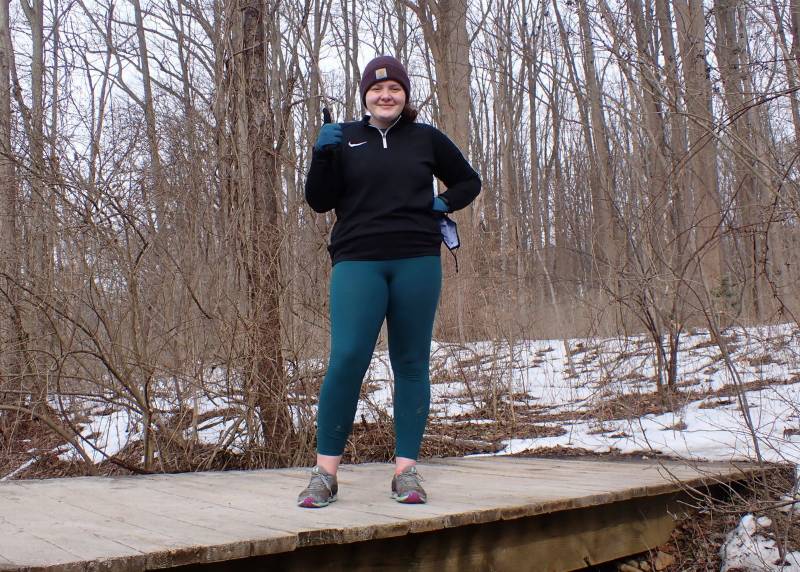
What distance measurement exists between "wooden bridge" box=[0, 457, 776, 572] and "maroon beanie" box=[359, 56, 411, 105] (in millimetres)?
1595

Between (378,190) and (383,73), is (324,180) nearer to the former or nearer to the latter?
(378,190)

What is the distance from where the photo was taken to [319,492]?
9.37 feet

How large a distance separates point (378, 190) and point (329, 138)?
0.87 ft

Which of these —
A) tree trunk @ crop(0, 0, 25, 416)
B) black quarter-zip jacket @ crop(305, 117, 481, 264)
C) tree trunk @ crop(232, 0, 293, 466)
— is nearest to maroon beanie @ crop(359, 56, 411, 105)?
black quarter-zip jacket @ crop(305, 117, 481, 264)

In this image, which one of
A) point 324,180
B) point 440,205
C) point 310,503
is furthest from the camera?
point 440,205

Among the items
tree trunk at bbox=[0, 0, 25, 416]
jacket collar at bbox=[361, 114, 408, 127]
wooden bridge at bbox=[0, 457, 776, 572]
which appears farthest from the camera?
tree trunk at bbox=[0, 0, 25, 416]

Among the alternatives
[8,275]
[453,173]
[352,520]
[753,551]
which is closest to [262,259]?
[8,275]

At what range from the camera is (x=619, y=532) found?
3354 mm

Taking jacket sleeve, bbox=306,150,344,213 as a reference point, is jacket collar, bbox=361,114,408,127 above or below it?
above

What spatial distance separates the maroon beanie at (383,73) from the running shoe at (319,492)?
146 cm

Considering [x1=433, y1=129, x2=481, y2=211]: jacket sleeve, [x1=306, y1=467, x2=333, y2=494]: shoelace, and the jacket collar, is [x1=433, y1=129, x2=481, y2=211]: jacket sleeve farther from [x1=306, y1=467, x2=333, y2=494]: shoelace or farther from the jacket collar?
[x1=306, y1=467, x2=333, y2=494]: shoelace

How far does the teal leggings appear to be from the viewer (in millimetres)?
2988

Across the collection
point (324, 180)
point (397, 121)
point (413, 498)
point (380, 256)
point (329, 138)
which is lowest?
point (413, 498)

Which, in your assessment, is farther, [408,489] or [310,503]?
[408,489]
